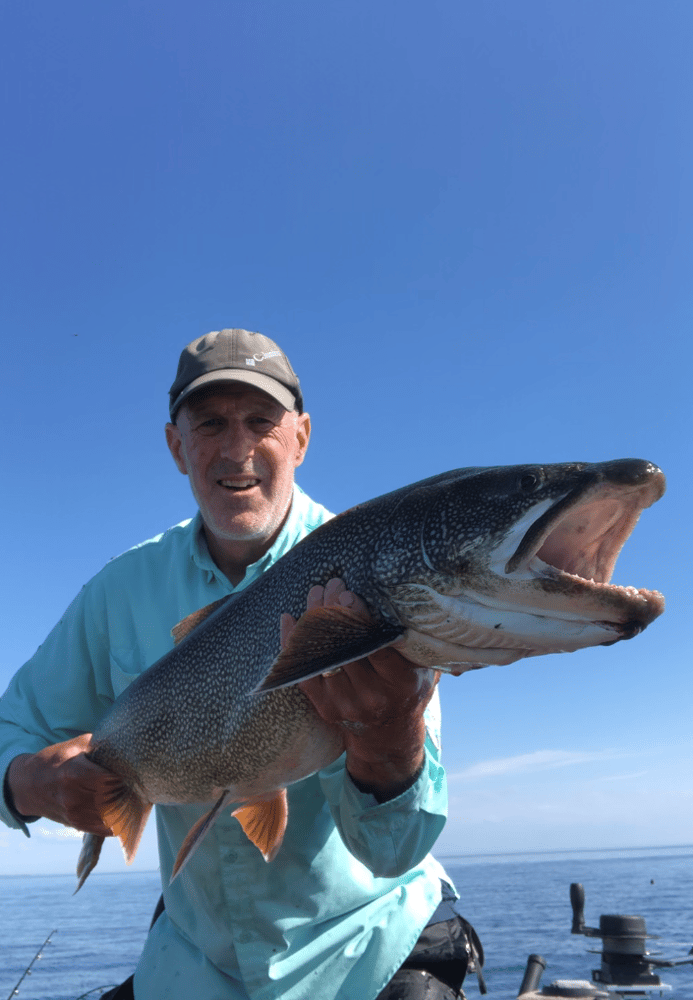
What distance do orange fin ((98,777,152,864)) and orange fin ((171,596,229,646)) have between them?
2.51 feet

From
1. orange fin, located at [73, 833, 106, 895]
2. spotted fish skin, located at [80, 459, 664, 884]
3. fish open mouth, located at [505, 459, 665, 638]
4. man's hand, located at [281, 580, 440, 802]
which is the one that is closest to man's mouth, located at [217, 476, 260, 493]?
spotted fish skin, located at [80, 459, 664, 884]

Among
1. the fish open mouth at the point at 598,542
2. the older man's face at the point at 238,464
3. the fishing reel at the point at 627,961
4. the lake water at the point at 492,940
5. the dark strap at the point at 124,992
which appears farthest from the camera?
the lake water at the point at 492,940

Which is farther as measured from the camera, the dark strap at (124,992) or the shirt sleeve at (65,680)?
the shirt sleeve at (65,680)

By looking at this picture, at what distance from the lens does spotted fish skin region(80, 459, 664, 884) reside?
231 cm

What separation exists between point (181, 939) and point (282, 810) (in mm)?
1070

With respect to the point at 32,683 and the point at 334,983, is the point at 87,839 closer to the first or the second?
the point at 32,683

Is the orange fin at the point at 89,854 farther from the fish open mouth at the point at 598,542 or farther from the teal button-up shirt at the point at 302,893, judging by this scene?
the fish open mouth at the point at 598,542

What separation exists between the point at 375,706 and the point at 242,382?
214 cm

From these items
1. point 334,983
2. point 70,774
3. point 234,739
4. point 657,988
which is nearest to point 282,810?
point 234,739

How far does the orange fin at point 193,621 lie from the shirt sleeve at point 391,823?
98 centimetres

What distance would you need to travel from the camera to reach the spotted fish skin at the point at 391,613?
231 cm

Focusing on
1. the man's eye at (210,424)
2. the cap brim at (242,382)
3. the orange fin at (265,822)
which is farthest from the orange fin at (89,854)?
the cap brim at (242,382)

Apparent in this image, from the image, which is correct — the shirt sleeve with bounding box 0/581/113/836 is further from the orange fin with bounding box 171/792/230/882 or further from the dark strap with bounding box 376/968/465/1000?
the dark strap with bounding box 376/968/465/1000

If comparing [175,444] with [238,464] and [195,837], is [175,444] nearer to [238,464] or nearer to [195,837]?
[238,464]
